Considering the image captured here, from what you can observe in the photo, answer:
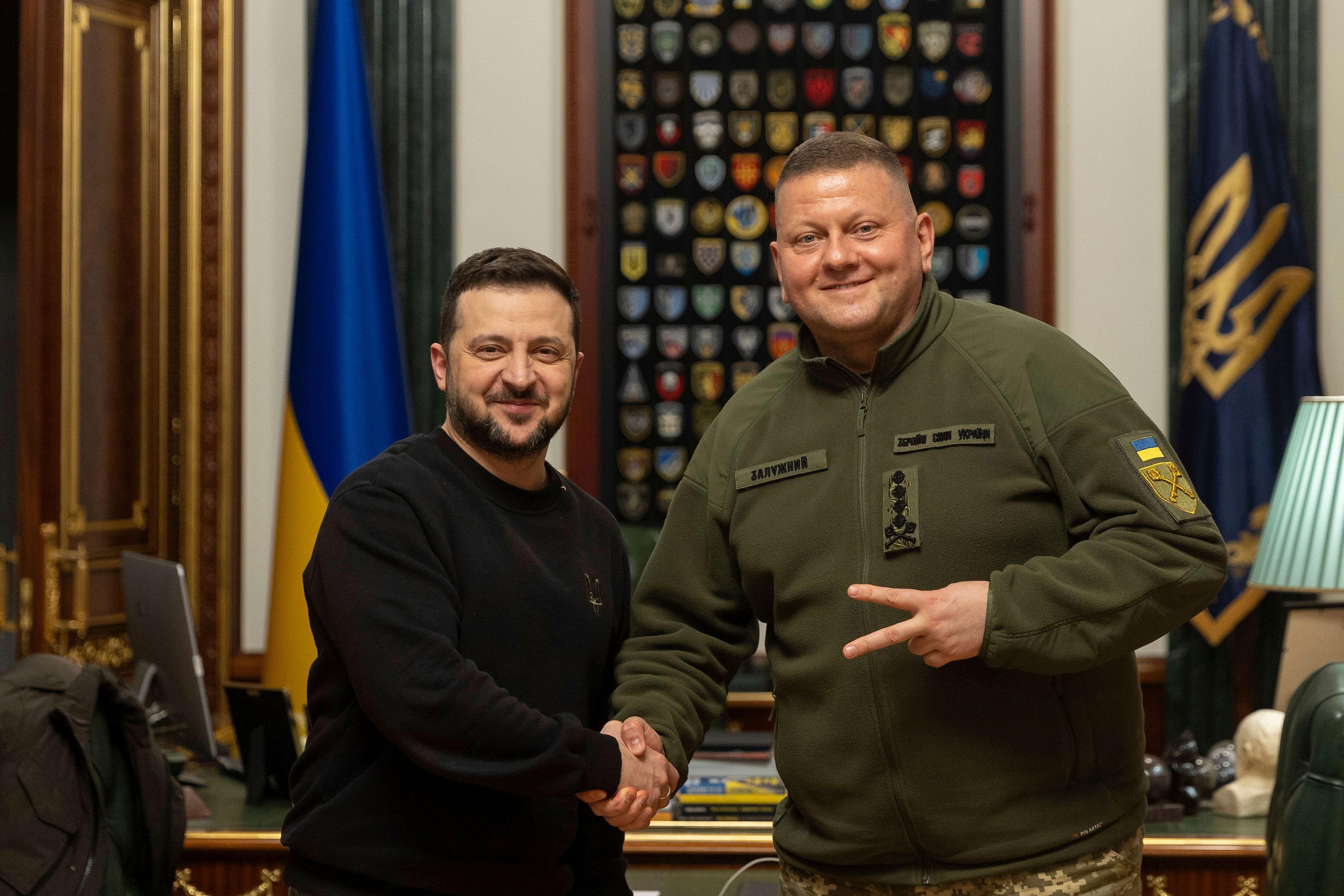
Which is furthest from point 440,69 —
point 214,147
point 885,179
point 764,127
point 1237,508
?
point 1237,508

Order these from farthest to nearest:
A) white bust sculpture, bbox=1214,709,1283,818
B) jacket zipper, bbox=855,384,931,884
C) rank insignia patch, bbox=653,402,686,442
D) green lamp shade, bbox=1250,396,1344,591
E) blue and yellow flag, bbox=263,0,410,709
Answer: rank insignia patch, bbox=653,402,686,442
blue and yellow flag, bbox=263,0,410,709
green lamp shade, bbox=1250,396,1344,591
white bust sculpture, bbox=1214,709,1283,818
jacket zipper, bbox=855,384,931,884

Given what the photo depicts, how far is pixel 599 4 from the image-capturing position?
3.56 metres

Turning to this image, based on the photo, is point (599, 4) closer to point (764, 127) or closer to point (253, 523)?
point (764, 127)

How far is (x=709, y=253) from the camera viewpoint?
3668 mm

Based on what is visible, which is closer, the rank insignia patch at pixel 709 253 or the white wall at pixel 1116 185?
the white wall at pixel 1116 185

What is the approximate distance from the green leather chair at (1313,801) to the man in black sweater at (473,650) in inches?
30.7

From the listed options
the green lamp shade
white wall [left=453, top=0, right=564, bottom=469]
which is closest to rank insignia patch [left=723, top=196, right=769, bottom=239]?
white wall [left=453, top=0, right=564, bottom=469]

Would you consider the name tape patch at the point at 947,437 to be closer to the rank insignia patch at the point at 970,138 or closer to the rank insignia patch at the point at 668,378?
the rank insignia patch at the point at 668,378

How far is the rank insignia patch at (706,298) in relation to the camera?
3674 millimetres

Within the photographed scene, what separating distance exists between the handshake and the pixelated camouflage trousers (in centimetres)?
25

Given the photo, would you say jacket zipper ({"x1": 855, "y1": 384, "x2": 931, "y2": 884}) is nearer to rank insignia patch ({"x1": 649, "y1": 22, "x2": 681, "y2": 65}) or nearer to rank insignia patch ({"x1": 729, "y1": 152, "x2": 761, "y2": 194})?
rank insignia patch ({"x1": 729, "y1": 152, "x2": 761, "y2": 194})

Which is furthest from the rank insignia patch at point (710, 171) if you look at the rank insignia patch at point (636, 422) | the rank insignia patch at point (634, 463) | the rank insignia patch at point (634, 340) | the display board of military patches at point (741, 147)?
the rank insignia patch at point (634, 463)

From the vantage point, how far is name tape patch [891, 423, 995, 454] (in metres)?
1.53

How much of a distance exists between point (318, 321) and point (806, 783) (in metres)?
2.12
